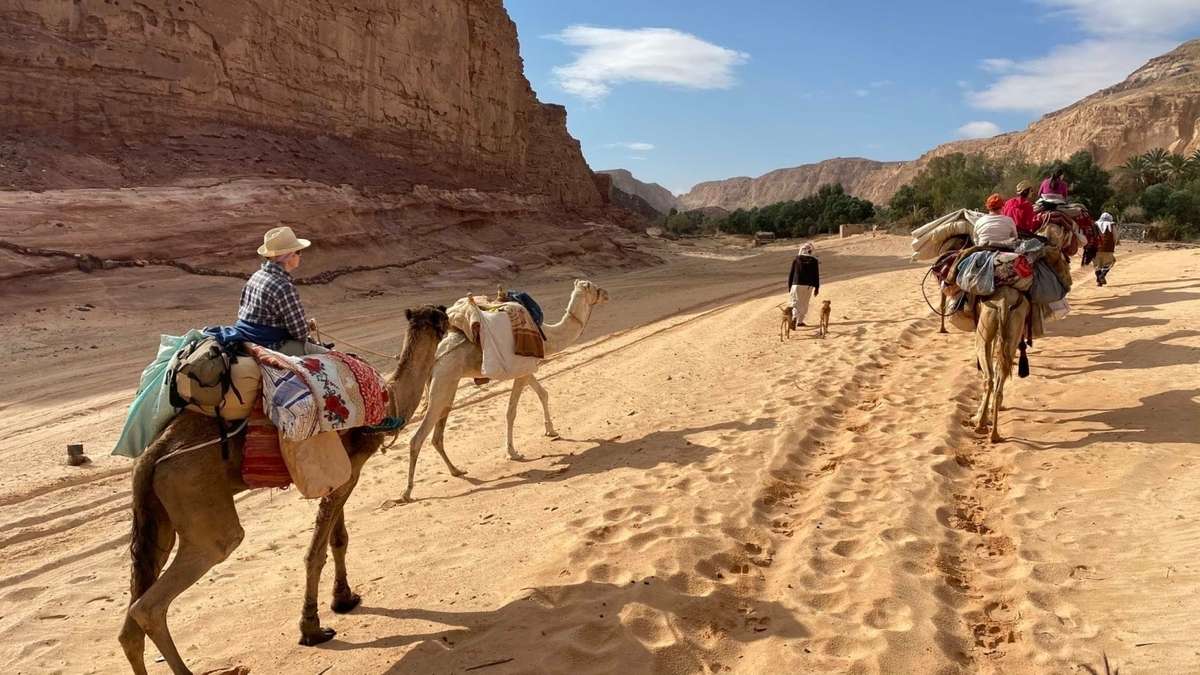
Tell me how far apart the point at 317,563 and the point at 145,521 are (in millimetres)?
1025

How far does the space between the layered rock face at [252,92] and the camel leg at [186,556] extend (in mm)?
20120

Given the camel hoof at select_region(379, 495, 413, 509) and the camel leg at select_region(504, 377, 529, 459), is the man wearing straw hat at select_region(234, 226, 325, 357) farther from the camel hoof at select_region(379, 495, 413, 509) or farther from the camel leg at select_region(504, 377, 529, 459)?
the camel leg at select_region(504, 377, 529, 459)

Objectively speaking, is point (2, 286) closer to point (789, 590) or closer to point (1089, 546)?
point (789, 590)

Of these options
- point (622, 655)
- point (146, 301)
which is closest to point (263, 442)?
point (622, 655)

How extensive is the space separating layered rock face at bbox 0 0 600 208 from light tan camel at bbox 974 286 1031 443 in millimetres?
22258

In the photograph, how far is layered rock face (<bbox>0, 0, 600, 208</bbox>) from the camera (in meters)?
21.6

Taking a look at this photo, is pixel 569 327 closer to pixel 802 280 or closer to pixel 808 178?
pixel 802 280

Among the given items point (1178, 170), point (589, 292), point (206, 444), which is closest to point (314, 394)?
point (206, 444)

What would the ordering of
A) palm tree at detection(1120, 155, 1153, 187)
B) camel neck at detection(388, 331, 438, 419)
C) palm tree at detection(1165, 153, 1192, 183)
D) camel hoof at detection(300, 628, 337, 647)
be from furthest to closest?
palm tree at detection(1120, 155, 1153, 187) → palm tree at detection(1165, 153, 1192, 183) → camel neck at detection(388, 331, 438, 419) → camel hoof at detection(300, 628, 337, 647)

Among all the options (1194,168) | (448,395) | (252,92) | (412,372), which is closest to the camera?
(412,372)

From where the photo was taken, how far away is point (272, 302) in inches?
209

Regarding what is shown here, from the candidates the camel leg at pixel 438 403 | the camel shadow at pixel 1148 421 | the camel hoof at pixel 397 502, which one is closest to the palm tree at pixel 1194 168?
the camel shadow at pixel 1148 421

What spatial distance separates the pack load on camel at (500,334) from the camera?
27.0ft

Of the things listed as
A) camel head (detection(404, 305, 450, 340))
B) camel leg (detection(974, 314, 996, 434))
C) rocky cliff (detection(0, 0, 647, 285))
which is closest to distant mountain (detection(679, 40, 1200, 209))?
rocky cliff (detection(0, 0, 647, 285))
